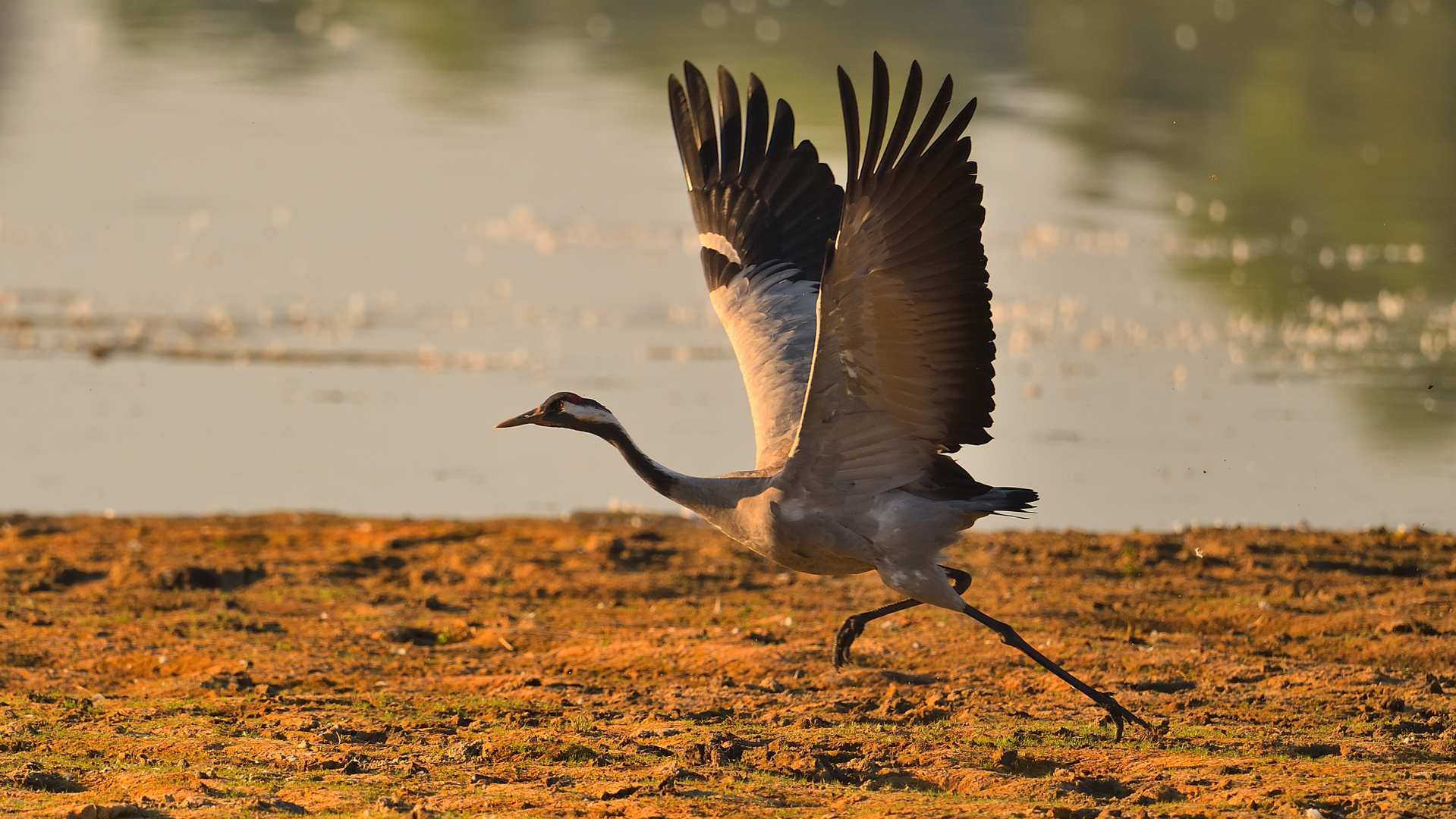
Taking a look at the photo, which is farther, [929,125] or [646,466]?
[646,466]

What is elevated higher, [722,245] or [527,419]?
[722,245]

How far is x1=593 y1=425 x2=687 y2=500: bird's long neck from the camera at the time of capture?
7.33 m

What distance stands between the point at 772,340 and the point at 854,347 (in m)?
1.68

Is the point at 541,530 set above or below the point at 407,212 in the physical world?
below

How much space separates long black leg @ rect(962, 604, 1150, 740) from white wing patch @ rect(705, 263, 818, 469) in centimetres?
108

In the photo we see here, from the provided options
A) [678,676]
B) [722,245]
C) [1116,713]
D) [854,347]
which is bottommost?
[678,676]

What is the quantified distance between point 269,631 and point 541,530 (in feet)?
8.71

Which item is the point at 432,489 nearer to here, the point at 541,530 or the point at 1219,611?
the point at 541,530

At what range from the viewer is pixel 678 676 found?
8078mm

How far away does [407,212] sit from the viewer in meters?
21.9

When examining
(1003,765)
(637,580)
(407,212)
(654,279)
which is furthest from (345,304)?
(1003,765)

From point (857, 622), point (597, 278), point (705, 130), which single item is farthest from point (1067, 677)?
point (597, 278)

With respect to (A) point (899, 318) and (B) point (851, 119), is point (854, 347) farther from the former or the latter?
(B) point (851, 119)

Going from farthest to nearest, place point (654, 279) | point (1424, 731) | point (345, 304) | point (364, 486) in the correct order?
point (654, 279) → point (345, 304) → point (364, 486) → point (1424, 731)
